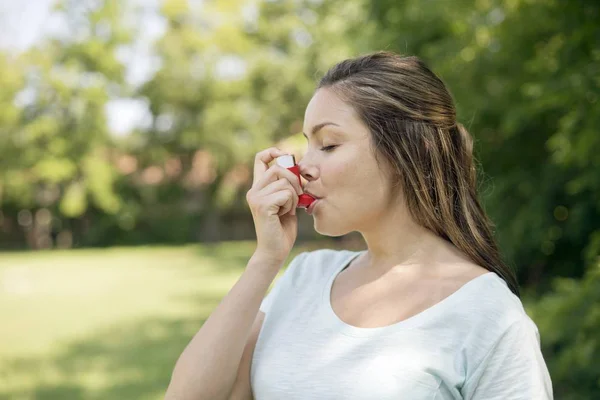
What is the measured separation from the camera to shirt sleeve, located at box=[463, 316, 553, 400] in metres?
1.40

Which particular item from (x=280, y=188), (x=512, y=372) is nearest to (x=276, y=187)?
(x=280, y=188)

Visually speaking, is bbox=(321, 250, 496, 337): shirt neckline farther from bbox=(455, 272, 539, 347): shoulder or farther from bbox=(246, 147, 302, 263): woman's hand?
bbox=(246, 147, 302, 263): woman's hand

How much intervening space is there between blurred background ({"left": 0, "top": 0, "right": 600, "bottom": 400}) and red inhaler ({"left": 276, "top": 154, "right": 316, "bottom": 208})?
0.45 m

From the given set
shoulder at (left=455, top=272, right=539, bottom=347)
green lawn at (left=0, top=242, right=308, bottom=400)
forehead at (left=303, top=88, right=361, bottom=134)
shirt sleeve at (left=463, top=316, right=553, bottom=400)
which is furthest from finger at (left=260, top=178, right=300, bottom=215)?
green lawn at (left=0, top=242, right=308, bottom=400)

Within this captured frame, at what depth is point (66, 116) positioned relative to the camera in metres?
27.1

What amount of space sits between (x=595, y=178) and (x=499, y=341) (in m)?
2.73

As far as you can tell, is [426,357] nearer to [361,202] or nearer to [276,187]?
[361,202]

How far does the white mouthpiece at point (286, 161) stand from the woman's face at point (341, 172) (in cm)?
6

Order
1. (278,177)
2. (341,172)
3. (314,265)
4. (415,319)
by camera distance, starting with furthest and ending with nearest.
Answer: (314,265) < (278,177) < (341,172) < (415,319)

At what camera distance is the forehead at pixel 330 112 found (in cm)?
168

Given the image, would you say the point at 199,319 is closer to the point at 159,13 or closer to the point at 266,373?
the point at 266,373

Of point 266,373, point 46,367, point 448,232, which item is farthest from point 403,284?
point 46,367

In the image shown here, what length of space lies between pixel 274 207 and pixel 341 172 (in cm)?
21

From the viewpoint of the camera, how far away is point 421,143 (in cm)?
169
